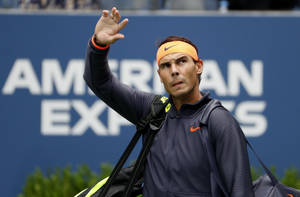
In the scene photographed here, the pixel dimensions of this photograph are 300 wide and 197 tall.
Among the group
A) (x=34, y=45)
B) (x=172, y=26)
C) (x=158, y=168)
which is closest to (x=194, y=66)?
(x=158, y=168)

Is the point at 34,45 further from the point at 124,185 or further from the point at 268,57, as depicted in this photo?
the point at 124,185

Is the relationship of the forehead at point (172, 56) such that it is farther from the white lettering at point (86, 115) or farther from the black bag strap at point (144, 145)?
the white lettering at point (86, 115)

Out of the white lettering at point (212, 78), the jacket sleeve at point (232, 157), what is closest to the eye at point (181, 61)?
the jacket sleeve at point (232, 157)

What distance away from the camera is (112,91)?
282 cm

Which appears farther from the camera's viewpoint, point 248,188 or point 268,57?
point 268,57

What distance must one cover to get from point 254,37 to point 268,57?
31 cm

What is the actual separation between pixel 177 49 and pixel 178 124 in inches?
17.2

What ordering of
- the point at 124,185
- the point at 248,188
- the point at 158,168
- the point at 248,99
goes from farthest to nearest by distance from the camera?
the point at 248,99
the point at 124,185
the point at 158,168
the point at 248,188

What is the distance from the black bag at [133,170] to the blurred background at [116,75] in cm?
319

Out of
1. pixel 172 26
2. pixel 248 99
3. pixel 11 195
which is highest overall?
pixel 172 26

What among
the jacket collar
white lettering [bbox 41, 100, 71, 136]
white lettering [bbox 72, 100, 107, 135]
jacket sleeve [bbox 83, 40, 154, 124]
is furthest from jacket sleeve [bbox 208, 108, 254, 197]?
white lettering [bbox 41, 100, 71, 136]

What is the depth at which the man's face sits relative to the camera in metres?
2.59

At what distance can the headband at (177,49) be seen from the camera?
8.73 ft

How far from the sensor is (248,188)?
7.35 feet
